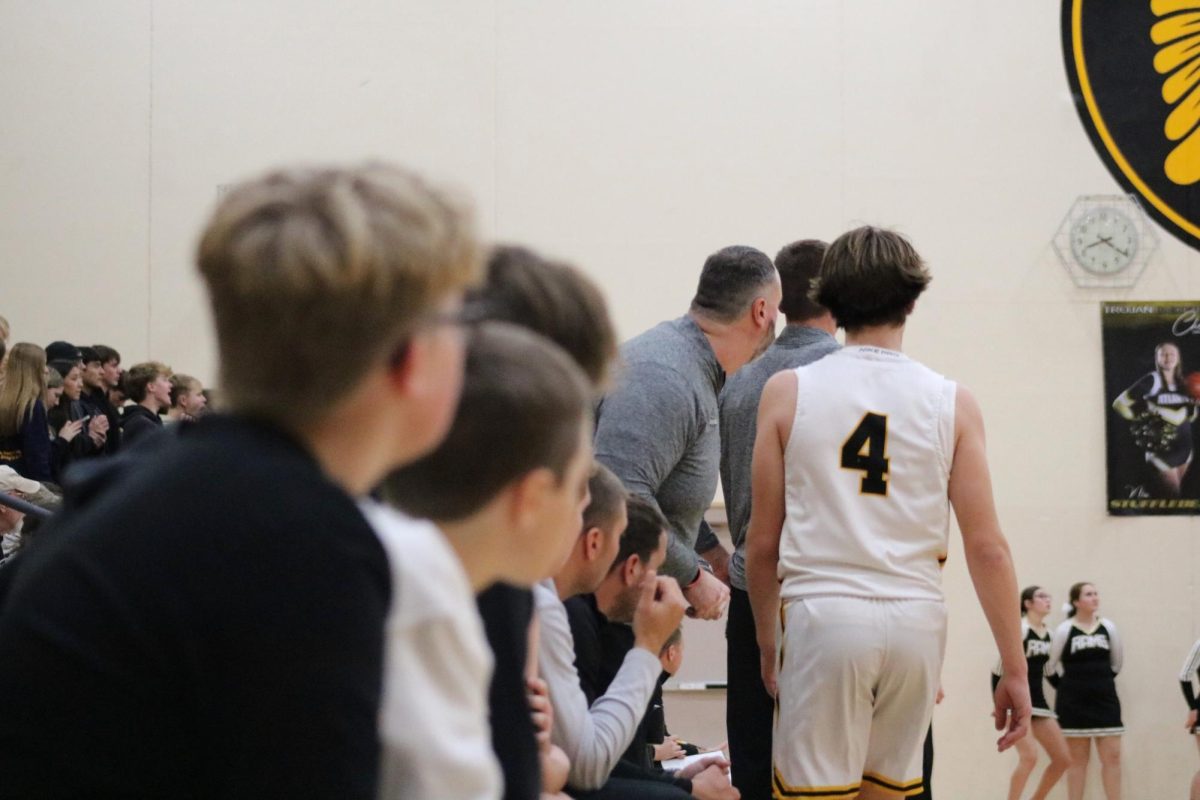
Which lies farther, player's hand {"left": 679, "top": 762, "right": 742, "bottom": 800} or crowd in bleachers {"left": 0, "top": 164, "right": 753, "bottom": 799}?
player's hand {"left": 679, "top": 762, "right": 742, "bottom": 800}

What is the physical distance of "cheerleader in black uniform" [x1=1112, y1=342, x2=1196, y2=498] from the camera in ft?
25.4

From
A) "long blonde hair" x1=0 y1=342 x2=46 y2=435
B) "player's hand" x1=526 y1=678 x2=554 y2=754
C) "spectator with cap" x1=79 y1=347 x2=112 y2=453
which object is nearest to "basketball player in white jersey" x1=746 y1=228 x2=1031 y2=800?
"player's hand" x1=526 y1=678 x2=554 y2=754

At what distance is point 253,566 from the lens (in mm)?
860

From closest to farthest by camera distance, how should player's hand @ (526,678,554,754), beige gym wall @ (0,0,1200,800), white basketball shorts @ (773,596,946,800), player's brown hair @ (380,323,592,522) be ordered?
player's brown hair @ (380,323,592,522)
player's hand @ (526,678,554,754)
white basketball shorts @ (773,596,946,800)
beige gym wall @ (0,0,1200,800)

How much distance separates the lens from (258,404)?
918 millimetres

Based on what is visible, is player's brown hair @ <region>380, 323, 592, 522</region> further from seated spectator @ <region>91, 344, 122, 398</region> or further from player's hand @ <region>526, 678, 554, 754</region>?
seated spectator @ <region>91, 344, 122, 398</region>

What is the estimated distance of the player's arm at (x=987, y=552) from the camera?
2.76 meters

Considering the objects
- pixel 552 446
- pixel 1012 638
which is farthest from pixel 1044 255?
pixel 552 446

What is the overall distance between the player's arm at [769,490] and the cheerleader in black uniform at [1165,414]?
17.8ft

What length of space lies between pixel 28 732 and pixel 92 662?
3.4 inches

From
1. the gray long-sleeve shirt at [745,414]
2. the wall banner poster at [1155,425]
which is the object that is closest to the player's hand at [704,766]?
the gray long-sleeve shirt at [745,414]

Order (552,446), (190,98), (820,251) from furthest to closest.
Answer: (190,98) → (820,251) → (552,446)

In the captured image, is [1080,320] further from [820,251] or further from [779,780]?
[779,780]

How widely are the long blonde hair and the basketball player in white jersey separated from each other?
14.4 feet
